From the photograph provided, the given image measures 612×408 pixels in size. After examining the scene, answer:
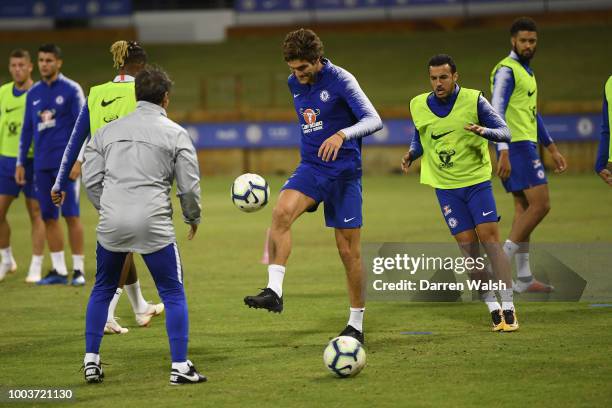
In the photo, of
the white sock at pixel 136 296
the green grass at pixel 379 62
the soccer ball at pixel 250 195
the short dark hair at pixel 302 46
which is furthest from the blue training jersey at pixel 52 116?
the green grass at pixel 379 62

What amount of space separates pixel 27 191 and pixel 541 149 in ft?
47.8

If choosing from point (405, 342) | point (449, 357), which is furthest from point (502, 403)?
point (405, 342)

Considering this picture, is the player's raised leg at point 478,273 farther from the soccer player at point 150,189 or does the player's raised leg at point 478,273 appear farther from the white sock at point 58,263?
the white sock at point 58,263

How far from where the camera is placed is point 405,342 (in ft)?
25.0

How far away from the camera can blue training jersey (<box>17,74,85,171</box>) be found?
1073 centimetres

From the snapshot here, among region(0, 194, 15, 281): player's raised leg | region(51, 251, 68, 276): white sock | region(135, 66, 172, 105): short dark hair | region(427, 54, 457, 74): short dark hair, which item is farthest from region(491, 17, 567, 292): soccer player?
region(0, 194, 15, 281): player's raised leg

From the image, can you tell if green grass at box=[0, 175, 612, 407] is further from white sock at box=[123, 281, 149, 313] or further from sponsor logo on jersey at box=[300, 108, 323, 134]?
sponsor logo on jersey at box=[300, 108, 323, 134]

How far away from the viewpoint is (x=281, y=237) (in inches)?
286

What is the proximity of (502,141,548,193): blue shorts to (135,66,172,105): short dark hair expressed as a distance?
4.22 meters

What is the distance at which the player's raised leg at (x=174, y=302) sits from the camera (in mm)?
6270

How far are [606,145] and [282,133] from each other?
17.6 meters

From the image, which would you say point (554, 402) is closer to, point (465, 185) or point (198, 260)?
point (465, 185)

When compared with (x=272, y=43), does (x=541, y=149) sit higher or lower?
lower

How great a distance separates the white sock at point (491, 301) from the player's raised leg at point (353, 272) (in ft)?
3.58
